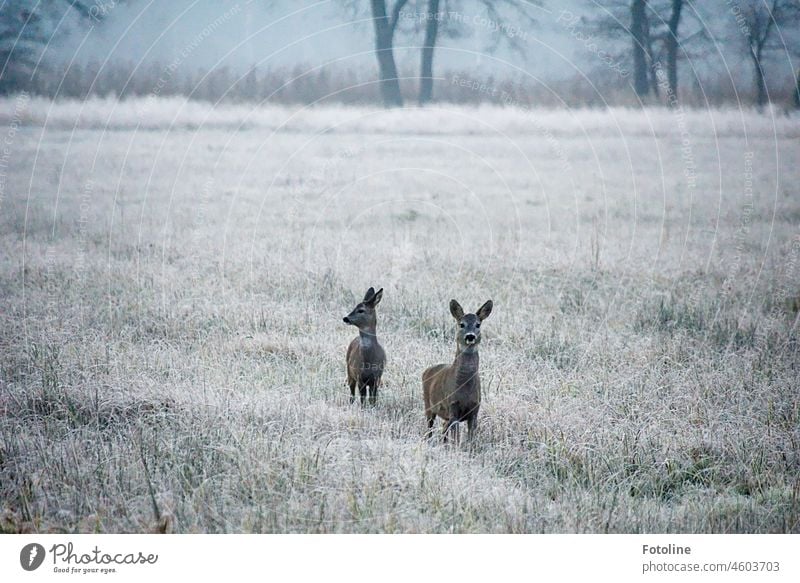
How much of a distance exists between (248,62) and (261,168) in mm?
2115

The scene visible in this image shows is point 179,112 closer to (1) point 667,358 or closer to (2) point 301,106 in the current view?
(2) point 301,106

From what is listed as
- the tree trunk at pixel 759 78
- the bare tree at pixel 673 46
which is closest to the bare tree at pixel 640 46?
the bare tree at pixel 673 46

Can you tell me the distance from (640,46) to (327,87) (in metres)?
5.02

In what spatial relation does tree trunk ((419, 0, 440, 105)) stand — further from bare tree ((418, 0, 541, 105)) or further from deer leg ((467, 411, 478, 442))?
deer leg ((467, 411, 478, 442))

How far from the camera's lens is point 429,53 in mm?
13836

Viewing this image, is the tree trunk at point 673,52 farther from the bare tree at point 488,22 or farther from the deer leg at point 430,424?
the deer leg at point 430,424

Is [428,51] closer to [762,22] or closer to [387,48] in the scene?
[387,48]

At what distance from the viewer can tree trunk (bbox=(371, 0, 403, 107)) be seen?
41.3 ft

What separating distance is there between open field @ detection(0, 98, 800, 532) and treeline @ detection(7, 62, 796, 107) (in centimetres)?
35

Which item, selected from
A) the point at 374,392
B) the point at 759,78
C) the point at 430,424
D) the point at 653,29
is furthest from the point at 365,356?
the point at 759,78

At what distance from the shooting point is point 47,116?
46.1ft

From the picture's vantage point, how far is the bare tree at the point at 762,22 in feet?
39.0

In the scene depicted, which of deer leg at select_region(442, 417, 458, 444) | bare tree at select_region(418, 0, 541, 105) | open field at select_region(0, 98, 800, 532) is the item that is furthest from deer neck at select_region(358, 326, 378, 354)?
bare tree at select_region(418, 0, 541, 105)
